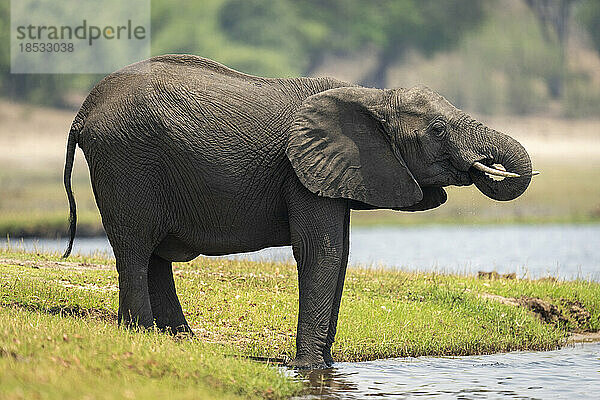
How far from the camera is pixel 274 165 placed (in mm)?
12219

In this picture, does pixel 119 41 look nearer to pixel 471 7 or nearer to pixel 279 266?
pixel 471 7

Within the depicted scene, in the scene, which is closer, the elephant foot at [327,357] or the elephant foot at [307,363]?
the elephant foot at [307,363]

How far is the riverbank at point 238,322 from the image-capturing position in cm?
1034

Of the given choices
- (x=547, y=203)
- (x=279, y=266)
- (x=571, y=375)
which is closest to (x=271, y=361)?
(x=571, y=375)

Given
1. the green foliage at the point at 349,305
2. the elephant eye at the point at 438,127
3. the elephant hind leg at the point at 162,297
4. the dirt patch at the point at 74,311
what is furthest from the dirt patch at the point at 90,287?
the elephant eye at the point at 438,127

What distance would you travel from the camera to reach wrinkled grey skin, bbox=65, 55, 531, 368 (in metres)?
12.0

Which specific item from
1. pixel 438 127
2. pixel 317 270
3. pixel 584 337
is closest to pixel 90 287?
pixel 317 270

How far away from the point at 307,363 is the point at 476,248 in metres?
30.8

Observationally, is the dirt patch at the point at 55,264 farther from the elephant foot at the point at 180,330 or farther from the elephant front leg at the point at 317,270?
the elephant front leg at the point at 317,270

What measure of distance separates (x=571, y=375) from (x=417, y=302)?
3923mm

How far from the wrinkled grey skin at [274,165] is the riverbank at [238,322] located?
3.74 ft

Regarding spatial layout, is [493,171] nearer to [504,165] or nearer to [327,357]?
[504,165]

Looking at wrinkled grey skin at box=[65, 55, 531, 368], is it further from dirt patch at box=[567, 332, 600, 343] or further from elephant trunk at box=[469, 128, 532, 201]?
dirt patch at box=[567, 332, 600, 343]

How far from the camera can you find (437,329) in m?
15.3
